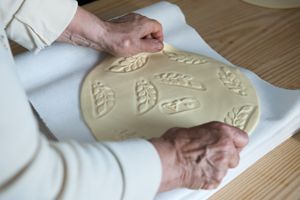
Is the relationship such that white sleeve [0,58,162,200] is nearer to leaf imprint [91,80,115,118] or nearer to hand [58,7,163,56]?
leaf imprint [91,80,115,118]

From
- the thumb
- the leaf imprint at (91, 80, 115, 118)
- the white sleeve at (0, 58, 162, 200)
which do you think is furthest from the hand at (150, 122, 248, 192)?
the thumb

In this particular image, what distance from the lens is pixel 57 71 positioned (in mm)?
771

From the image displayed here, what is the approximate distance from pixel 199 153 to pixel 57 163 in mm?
207

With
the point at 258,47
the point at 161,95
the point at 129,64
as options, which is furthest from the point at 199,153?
the point at 258,47

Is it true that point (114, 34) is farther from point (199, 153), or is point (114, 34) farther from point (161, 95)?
point (199, 153)

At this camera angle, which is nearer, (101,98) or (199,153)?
(199,153)

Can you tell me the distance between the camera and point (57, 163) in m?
0.40

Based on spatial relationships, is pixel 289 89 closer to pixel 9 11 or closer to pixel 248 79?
pixel 248 79

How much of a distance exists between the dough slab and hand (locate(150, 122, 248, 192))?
0.30ft

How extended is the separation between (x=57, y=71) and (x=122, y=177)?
392 mm

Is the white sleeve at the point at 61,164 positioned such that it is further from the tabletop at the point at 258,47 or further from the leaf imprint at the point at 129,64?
the leaf imprint at the point at 129,64

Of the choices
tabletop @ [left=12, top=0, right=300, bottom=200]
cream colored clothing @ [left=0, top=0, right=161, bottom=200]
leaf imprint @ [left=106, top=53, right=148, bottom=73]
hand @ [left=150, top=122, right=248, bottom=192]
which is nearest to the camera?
cream colored clothing @ [left=0, top=0, right=161, bottom=200]

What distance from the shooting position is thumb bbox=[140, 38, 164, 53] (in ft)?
2.58

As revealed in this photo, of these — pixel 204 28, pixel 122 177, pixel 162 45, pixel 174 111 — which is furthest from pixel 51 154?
pixel 204 28
